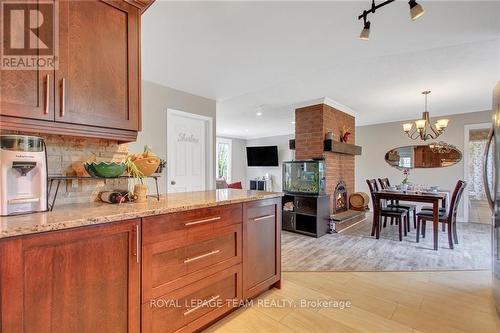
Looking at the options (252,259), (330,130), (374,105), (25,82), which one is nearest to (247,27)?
(25,82)

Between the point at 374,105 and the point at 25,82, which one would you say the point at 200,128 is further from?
the point at 374,105

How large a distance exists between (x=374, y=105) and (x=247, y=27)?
11.6 ft

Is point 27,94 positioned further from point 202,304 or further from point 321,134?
point 321,134

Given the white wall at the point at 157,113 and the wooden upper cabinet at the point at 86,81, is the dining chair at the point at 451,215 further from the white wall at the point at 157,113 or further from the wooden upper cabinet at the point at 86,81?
the wooden upper cabinet at the point at 86,81

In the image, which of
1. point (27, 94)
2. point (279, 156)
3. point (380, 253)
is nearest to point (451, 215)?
point (380, 253)

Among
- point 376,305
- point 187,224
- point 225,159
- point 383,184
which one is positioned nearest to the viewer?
point 187,224

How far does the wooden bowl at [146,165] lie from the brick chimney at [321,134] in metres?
3.27

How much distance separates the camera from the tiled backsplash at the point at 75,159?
1.48 meters

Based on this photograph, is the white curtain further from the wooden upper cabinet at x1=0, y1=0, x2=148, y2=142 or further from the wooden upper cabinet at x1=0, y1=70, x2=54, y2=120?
the wooden upper cabinet at x1=0, y1=70, x2=54, y2=120

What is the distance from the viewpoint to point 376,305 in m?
2.02

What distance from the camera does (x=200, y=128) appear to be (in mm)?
4008

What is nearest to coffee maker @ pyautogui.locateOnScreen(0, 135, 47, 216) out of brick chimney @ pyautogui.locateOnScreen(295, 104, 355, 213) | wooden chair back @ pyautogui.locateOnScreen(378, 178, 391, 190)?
brick chimney @ pyautogui.locateOnScreen(295, 104, 355, 213)

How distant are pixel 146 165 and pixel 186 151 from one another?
219cm

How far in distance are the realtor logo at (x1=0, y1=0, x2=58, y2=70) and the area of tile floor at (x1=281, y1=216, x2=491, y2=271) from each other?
2.70 meters
